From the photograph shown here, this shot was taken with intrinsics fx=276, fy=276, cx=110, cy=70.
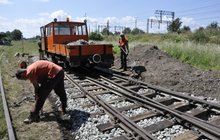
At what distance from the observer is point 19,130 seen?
235 inches

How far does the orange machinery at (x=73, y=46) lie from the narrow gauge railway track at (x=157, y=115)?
151 inches

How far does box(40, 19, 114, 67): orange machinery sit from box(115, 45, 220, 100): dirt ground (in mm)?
2005

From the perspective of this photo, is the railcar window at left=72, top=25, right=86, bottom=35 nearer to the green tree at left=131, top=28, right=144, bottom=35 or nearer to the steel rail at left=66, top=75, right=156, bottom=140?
the steel rail at left=66, top=75, right=156, bottom=140

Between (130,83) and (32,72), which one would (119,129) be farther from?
(130,83)

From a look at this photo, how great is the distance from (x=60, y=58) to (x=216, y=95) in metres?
8.94

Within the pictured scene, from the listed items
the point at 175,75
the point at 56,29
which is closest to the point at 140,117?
the point at 175,75

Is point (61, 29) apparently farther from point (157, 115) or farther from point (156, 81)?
point (157, 115)

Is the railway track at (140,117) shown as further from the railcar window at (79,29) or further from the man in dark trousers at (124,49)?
the railcar window at (79,29)

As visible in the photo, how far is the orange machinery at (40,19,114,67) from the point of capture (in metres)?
12.5

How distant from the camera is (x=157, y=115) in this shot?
21.2 feet

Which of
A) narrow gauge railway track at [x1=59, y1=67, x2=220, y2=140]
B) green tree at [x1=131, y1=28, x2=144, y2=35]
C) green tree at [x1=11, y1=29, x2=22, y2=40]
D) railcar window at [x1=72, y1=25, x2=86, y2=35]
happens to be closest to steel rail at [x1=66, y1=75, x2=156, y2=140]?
narrow gauge railway track at [x1=59, y1=67, x2=220, y2=140]

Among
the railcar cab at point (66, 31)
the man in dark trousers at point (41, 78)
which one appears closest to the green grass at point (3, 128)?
the man in dark trousers at point (41, 78)

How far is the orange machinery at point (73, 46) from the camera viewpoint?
40.9 feet

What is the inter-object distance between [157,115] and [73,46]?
6719 millimetres
